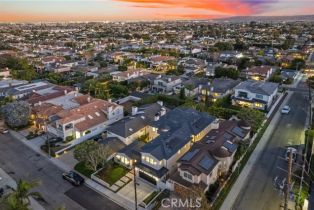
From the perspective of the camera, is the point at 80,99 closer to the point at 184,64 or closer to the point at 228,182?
the point at 228,182

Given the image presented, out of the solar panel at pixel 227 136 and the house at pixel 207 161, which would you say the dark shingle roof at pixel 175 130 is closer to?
the house at pixel 207 161

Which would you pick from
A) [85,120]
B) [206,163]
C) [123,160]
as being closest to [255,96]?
[206,163]

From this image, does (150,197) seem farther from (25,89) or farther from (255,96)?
(25,89)

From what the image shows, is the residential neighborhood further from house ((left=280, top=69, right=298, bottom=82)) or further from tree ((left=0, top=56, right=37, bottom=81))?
tree ((left=0, top=56, right=37, bottom=81))

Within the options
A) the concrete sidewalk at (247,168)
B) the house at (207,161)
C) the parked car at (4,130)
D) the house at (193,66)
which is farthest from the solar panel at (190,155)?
the house at (193,66)

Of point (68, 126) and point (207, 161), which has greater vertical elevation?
point (207, 161)

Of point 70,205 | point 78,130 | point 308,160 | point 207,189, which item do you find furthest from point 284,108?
point 70,205
